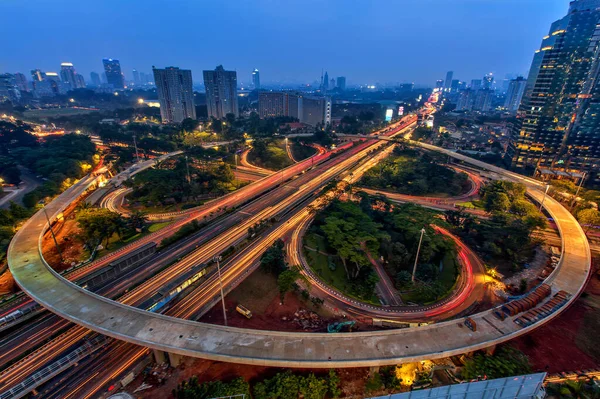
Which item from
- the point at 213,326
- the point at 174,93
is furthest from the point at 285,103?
the point at 213,326

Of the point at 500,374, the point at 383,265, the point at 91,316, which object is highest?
the point at 91,316

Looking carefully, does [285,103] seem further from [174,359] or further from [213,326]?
[174,359]

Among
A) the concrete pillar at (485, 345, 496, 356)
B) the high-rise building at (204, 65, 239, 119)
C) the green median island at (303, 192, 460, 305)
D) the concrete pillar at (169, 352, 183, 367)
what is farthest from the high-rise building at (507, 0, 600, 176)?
the high-rise building at (204, 65, 239, 119)

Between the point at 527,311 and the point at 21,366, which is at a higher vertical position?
the point at 527,311

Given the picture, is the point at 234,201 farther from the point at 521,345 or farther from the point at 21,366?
the point at 521,345

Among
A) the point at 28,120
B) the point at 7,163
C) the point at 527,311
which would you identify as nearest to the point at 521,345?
the point at 527,311

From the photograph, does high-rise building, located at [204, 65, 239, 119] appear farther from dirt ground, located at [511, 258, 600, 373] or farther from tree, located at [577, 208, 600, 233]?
dirt ground, located at [511, 258, 600, 373]
